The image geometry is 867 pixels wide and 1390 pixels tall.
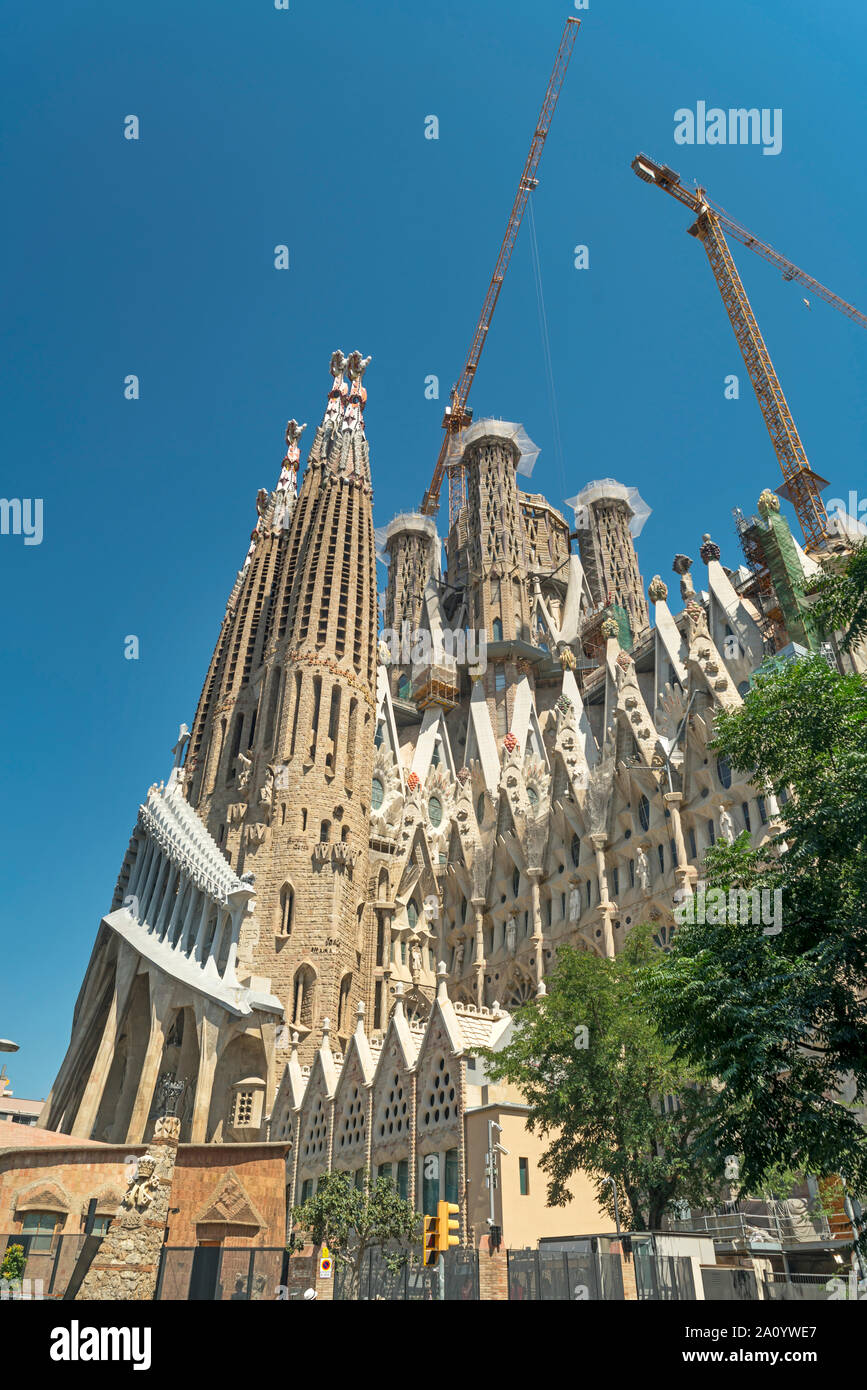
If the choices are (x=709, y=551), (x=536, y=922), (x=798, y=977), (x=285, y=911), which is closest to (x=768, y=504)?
(x=709, y=551)

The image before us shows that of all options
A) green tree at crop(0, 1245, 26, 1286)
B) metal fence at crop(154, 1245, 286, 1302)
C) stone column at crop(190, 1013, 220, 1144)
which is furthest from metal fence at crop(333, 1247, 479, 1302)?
stone column at crop(190, 1013, 220, 1144)

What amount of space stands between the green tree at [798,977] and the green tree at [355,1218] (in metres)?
11.3

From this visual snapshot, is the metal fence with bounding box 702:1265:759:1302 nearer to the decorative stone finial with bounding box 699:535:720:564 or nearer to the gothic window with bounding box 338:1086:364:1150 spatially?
the gothic window with bounding box 338:1086:364:1150

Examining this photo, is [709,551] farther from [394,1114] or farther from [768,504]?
[394,1114]

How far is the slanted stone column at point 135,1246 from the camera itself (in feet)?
43.7

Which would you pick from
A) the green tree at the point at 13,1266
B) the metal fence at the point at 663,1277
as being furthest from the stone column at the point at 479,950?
the metal fence at the point at 663,1277

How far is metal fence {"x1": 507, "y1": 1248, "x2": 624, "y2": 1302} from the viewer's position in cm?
1257

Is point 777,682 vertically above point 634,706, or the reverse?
point 634,706

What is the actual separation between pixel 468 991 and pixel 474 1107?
21075 mm

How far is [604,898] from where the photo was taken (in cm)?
3675

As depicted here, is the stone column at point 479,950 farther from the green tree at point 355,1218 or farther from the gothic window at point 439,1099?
the green tree at point 355,1218
